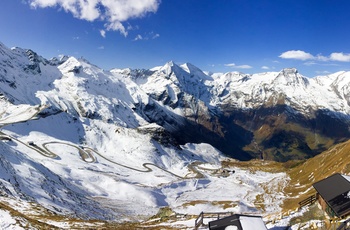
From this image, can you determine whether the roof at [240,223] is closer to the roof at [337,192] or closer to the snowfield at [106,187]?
the roof at [337,192]

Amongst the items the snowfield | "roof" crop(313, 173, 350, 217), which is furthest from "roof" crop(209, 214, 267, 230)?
the snowfield

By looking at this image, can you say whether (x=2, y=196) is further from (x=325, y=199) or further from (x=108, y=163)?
(x=108, y=163)

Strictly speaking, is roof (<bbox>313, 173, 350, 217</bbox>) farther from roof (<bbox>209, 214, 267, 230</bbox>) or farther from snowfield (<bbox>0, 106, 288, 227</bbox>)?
snowfield (<bbox>0, 106, 288, 227</bbox>)

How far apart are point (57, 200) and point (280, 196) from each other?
76661mm

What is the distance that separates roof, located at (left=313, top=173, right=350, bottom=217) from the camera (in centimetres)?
2829

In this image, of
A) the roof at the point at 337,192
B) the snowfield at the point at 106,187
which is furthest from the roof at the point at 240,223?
the snowfield at the point at 106,187

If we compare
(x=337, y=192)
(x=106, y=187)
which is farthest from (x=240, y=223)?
(x=106, y=187)

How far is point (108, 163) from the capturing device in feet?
568

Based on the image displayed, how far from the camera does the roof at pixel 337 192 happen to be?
28.3 m

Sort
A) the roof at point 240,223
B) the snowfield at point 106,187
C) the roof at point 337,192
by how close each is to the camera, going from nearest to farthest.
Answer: the roof at point 240,223 → the roof at point 337,192 → the snowfield at point 106,187

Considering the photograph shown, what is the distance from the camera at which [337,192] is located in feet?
100

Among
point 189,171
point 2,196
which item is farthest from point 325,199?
point 189,171

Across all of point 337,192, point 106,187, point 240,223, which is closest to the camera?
point 240,223

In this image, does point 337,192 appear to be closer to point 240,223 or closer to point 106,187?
point 240,223
